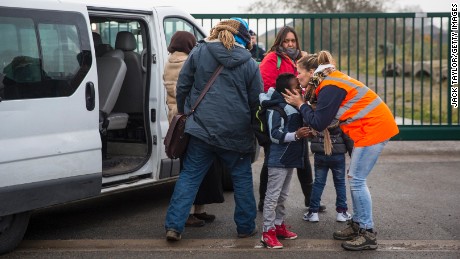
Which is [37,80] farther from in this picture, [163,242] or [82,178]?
[163,242]


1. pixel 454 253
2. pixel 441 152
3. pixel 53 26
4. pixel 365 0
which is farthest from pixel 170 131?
pixel 365 0

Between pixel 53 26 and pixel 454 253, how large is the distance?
11.9 ft

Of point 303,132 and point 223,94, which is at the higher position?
point 223,94

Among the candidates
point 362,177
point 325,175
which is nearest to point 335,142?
point 325,175

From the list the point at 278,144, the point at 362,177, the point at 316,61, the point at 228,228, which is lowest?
the point at 228,228

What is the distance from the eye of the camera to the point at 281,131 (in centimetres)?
607

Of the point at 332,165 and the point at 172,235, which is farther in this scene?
the point at 332,165

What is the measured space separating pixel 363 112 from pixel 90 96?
2.25 m

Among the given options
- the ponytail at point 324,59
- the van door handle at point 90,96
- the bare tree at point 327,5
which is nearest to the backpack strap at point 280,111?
the ponytail at point 324,59

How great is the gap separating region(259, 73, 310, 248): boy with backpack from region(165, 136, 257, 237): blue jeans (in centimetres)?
25

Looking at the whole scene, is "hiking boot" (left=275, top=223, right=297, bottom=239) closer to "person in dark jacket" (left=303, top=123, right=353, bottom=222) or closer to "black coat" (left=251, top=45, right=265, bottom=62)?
"person in dark jacket" (left=303, top=123, right=353, bottom=222)

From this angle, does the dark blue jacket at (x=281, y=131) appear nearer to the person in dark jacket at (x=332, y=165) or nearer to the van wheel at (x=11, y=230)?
the person in dark jacket at (x=332, y=165)

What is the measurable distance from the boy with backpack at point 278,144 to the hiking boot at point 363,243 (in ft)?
1.80

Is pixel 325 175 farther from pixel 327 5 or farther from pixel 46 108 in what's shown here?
pixel 327 5
